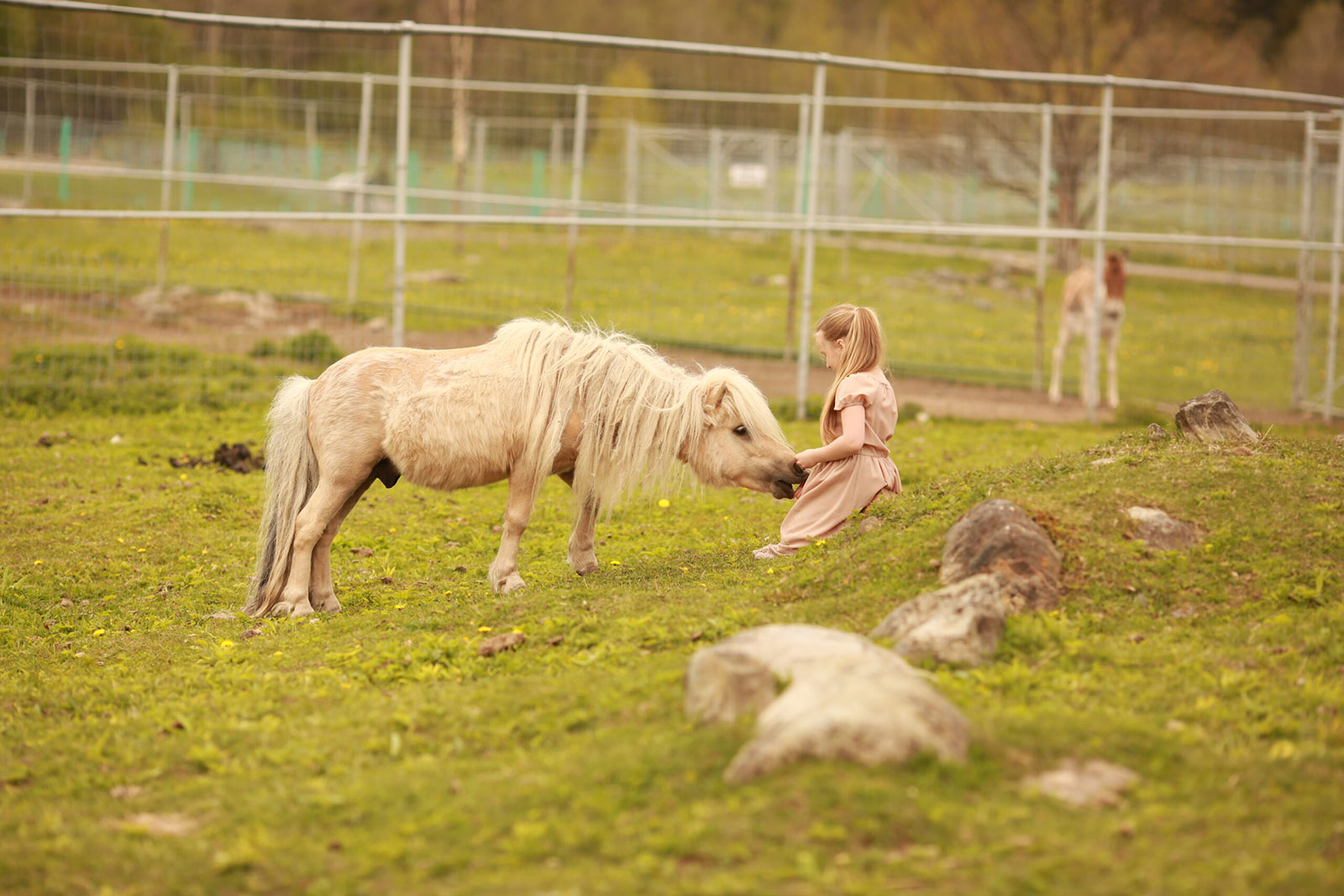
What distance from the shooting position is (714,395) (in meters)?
5.78

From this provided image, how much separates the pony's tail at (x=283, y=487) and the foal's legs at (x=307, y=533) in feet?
0.34

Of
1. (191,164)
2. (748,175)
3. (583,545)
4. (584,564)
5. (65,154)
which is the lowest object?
(584,564)

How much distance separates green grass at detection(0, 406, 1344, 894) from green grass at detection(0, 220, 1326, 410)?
238 inches

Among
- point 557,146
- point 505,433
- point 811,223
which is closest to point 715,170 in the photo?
point 557,146

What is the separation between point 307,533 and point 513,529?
104 cm

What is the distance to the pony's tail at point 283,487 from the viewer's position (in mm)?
5855

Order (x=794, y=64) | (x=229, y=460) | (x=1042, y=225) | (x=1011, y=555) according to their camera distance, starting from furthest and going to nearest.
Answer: (x=794, y=64)
(x=1042, y=225)
(x=229, y=460)
(x=1011, y=555)

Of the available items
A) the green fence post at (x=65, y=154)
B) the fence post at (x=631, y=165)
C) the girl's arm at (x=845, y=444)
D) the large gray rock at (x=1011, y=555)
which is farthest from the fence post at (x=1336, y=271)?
the green fence post at (x=65, y=154)

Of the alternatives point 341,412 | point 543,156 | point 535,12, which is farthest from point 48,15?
point 341,412

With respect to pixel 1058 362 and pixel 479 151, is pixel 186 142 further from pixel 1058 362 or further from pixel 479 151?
pixel 1058 362

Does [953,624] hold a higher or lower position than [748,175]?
lower

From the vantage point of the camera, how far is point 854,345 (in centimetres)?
609

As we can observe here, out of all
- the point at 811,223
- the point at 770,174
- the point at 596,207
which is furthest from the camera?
the point at 770,174

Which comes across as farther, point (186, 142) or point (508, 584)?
point (186, 142)
